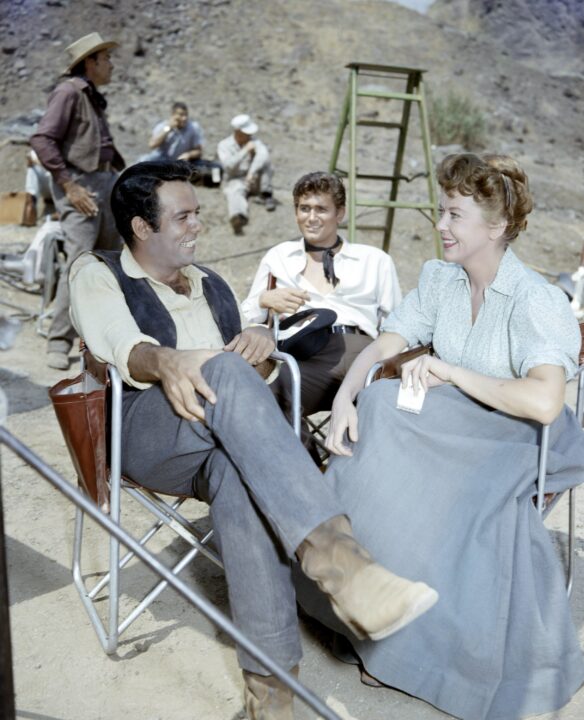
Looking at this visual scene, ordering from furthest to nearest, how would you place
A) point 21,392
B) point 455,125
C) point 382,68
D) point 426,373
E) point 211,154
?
1. point 455,125
2. point 211,154
3. point 382,68
4. point 21,392
5. point 426,373

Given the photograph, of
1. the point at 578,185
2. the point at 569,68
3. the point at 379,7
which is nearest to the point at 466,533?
the point at 578,185

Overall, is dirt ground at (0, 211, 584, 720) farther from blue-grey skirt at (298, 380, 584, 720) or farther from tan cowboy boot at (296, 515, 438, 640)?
tan cowboy boot at (296, 515, 438, 640)

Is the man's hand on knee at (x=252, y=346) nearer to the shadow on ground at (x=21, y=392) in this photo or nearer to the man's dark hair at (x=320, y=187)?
the man's dark hair at (x=320, y=187)

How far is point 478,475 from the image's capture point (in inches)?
92.0

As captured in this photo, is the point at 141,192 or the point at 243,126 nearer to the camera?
the point at 141,192

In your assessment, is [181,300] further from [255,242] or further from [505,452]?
[255,242]

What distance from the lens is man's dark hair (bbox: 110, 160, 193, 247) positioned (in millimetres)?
2730

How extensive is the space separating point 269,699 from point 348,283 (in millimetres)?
2076

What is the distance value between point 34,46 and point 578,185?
→ 13.5 metres

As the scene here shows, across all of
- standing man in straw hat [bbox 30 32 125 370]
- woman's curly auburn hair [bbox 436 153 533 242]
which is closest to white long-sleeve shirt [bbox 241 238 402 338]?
woman's curly auburn hair [bbox 436 153 533 242]

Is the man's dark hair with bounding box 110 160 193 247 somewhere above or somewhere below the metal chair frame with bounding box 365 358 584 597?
above

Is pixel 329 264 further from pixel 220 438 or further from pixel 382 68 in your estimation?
pixel 382 68

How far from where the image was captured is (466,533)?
2.27 metres

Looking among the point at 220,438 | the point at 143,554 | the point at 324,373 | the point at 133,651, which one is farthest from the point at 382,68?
the point at 143,554
